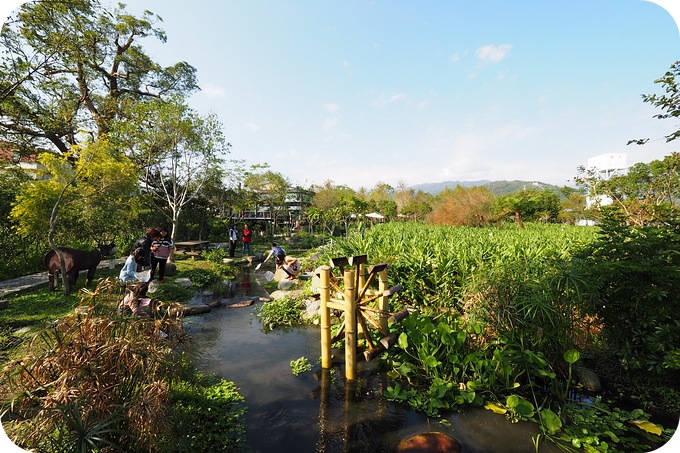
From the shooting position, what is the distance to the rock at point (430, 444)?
2.81m

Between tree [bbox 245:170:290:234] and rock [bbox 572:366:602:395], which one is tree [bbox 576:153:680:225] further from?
tree [bbox 245:170:290:234]

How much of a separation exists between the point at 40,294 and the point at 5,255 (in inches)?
114

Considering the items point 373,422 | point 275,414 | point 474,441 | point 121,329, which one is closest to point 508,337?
point 474,441

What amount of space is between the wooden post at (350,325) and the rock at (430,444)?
1173 mm

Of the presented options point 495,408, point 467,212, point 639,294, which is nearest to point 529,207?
point 467,212

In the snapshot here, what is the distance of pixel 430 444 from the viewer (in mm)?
2852

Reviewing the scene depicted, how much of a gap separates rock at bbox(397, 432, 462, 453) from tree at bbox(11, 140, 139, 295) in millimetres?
7555

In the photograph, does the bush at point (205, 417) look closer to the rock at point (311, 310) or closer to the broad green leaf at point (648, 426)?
the rock at point (311, 310)

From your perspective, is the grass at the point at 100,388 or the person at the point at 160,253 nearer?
the grass at the point at 100,388

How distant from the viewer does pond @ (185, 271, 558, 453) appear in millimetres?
2963

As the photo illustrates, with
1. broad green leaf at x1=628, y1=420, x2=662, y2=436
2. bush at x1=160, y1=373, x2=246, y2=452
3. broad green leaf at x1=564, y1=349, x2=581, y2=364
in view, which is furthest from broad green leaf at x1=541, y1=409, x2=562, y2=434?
bush at x1=160, y1=373, x2=246, y2=452

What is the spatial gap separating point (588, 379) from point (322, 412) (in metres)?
3.63

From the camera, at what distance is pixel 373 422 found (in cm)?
326

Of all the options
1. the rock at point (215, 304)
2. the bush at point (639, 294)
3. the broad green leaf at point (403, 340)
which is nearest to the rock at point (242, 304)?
the rock at point (215, 304)
